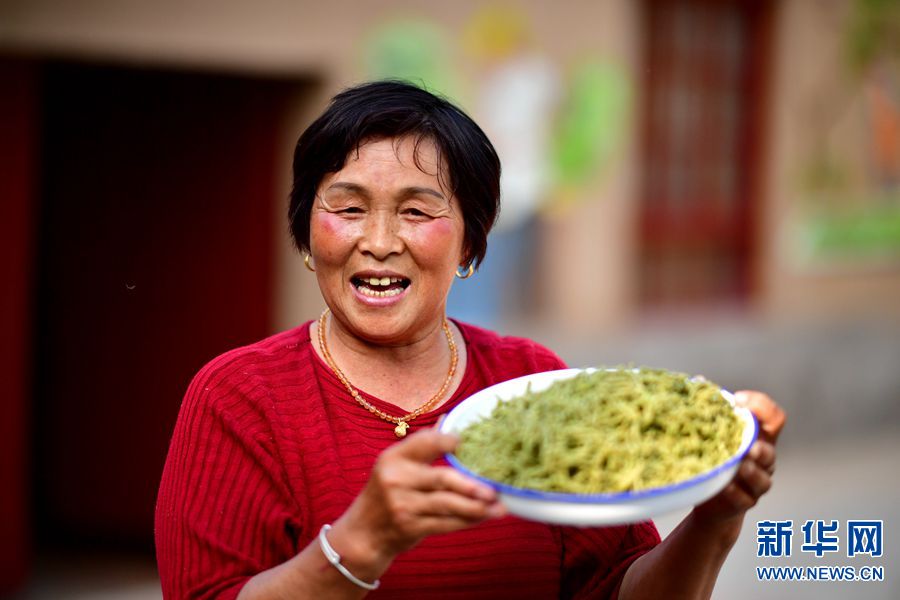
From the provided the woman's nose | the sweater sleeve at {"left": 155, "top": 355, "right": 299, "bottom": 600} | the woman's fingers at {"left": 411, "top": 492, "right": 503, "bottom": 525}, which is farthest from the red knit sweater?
the woman's fingers at {"left": 411, "top": 492, "right": 503, "bottom": 525}

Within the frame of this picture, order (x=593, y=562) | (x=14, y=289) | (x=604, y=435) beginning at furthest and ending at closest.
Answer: (x=14, y=289), (x=593, y=562), (x=604, y=435)

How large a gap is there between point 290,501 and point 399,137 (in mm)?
726

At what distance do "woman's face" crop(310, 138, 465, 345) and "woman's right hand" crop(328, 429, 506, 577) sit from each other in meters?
0.51

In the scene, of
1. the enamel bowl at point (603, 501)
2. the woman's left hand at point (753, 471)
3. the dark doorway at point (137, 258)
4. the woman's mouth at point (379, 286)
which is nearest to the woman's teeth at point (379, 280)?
the woman's mouth at point (379, 286)

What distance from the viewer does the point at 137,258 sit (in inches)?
218

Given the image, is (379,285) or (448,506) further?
(379,285)

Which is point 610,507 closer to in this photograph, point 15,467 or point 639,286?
point 15,467

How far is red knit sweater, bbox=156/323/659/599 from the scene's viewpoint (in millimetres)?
1848

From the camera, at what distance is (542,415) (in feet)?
6.04

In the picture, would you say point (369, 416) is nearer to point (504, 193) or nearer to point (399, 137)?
point (399, 137)

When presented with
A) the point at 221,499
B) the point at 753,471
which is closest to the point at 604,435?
the point at 753,471

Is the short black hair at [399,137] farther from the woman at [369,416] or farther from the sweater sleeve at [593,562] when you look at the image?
the sweater sleeve at [593,562]

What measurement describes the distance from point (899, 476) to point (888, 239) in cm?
205

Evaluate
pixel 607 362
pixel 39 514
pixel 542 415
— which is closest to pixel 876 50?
pixel 607 362
